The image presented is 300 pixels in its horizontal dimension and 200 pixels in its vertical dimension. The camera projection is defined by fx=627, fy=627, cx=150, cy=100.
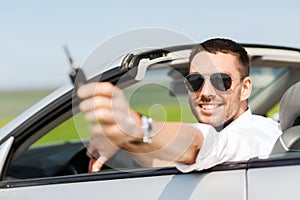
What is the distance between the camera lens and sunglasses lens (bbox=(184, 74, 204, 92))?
220cm

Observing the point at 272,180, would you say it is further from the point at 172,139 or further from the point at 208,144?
the point at 172,139

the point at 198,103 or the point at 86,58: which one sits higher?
the point at 86,58

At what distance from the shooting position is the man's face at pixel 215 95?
2.23 meters

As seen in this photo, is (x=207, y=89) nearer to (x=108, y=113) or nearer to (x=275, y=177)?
(x=275, y=177)

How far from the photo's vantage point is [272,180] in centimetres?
209

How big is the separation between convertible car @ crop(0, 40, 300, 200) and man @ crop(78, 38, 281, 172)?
62 millimetres

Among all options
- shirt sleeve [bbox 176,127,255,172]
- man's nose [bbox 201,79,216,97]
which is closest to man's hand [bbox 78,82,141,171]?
shirt sleeve [bbox 176,127,255,172]

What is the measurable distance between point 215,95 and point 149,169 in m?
0.36

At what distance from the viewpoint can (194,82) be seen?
2.23 m

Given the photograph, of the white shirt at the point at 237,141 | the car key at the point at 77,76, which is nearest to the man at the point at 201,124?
the white shirt at the point at 237,141

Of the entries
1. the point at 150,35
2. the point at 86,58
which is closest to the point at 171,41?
the point at 150,35

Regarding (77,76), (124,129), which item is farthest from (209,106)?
(124,129)

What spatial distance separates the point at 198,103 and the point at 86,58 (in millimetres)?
500

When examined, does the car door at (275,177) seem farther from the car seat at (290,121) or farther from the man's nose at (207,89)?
the man's nose at (207,89)
